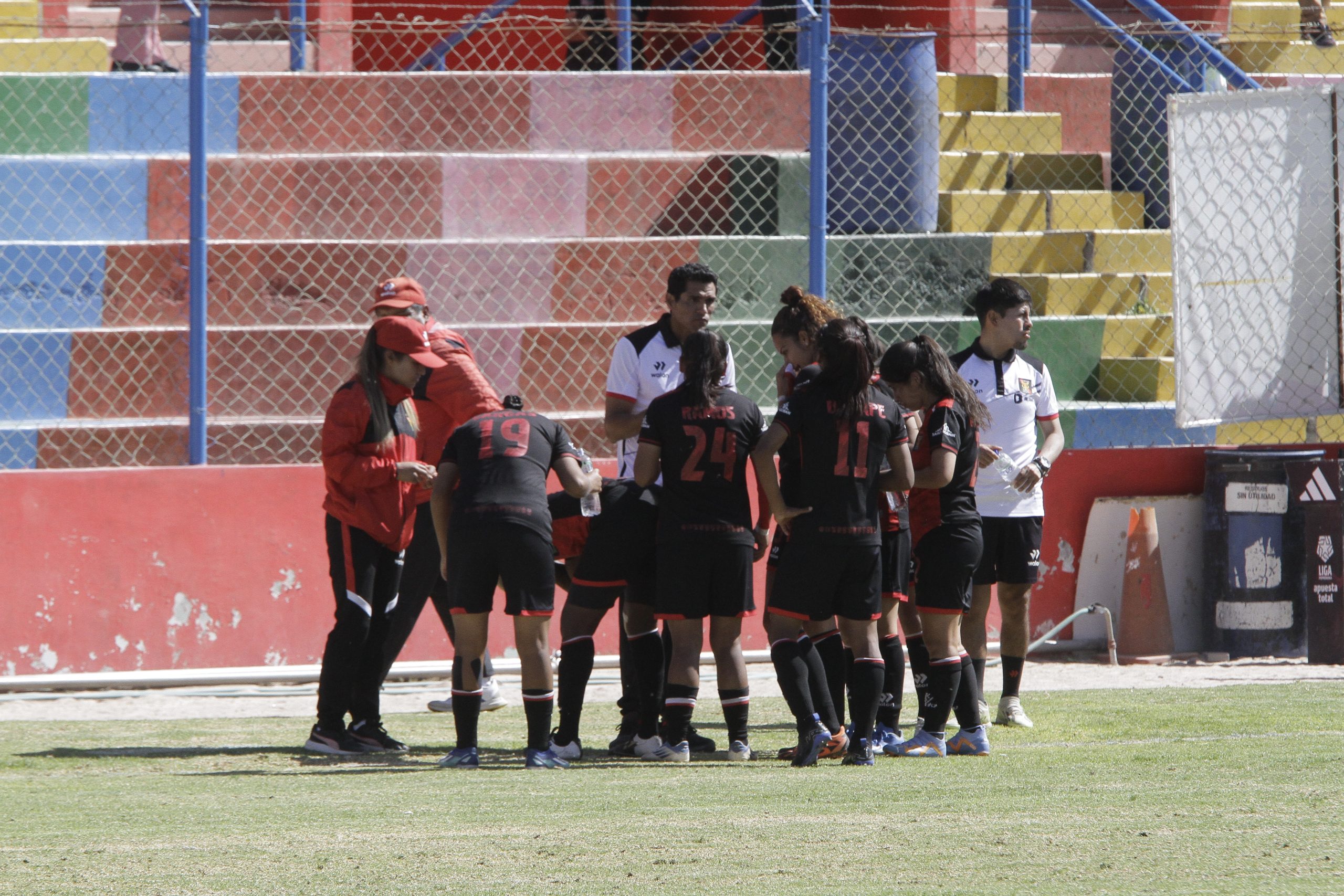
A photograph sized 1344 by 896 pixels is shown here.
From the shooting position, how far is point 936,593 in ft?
20.6

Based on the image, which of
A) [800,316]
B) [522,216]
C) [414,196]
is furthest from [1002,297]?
[414,196]

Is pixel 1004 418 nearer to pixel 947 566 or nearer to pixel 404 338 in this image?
pixel 947 566

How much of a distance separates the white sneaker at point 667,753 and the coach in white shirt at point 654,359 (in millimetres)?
1153

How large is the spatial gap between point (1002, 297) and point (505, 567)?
2540mm

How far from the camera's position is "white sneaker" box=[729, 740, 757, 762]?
639 centimetres

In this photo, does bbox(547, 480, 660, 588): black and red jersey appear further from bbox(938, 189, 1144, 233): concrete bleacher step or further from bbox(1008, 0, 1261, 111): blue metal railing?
bbox(938, 189, 1144, 233): concrete bleacher step

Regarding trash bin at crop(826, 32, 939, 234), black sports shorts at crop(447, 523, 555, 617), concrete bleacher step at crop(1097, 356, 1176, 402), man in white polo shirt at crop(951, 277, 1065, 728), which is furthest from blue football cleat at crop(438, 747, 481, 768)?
concrete bleacher step at crop(1097, 356, 1176, 402)

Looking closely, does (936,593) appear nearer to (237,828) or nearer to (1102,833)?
(1102,833)

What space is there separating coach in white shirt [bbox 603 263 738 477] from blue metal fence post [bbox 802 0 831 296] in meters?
2.85

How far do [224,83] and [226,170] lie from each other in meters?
0.90

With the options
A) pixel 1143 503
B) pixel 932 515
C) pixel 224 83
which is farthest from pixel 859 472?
pixel 224 83

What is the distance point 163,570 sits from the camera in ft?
28.1

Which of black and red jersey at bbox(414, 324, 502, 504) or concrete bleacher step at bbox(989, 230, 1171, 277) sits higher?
concrete bleacher step at bbox(989, 230, 1171, 277)

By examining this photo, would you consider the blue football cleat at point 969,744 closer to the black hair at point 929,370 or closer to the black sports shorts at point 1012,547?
the black sports shorts at point 1012,547
